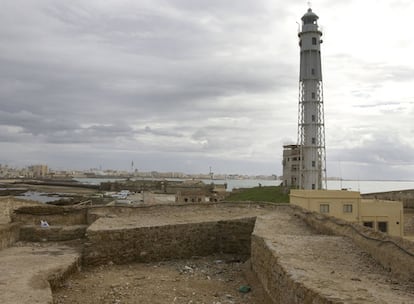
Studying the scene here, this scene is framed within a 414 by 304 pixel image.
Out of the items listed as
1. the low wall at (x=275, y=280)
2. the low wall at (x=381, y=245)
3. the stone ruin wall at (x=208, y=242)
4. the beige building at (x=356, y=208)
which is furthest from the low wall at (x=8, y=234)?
the beige building at (x=356, y=208)

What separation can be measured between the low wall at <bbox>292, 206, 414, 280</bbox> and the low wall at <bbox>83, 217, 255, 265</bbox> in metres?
2.70

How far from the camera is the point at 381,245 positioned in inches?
294

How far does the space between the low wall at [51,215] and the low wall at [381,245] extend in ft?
27.6

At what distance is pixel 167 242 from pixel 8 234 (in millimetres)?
4494

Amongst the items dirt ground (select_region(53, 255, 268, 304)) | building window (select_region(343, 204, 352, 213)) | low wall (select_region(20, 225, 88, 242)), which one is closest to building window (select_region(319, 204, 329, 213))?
building window (select_region(343, 204, 352, 213))

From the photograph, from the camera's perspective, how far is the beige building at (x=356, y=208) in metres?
26.4

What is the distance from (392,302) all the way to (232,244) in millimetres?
8086

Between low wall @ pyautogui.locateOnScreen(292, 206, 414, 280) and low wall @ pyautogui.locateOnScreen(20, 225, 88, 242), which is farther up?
low wall @ pyautogui.locateOnScreen(292, 206, 414, 280)

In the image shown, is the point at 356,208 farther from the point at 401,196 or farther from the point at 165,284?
the point at 165,284

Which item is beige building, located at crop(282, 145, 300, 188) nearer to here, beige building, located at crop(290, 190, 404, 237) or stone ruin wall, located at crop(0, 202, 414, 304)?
beige building, located at crop(290, 190, 404, 237)

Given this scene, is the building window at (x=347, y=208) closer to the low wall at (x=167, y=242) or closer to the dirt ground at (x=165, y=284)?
the low wall at (x=167, y=242)

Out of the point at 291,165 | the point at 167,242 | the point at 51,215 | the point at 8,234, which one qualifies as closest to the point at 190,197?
the point at 291,165

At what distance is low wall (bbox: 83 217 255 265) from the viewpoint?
440 inches

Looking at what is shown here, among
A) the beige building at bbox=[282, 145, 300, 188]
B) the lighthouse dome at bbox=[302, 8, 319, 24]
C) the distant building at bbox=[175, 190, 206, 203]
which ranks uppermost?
the lighthouse dome at bbox=[302, 8, 319, 24]
